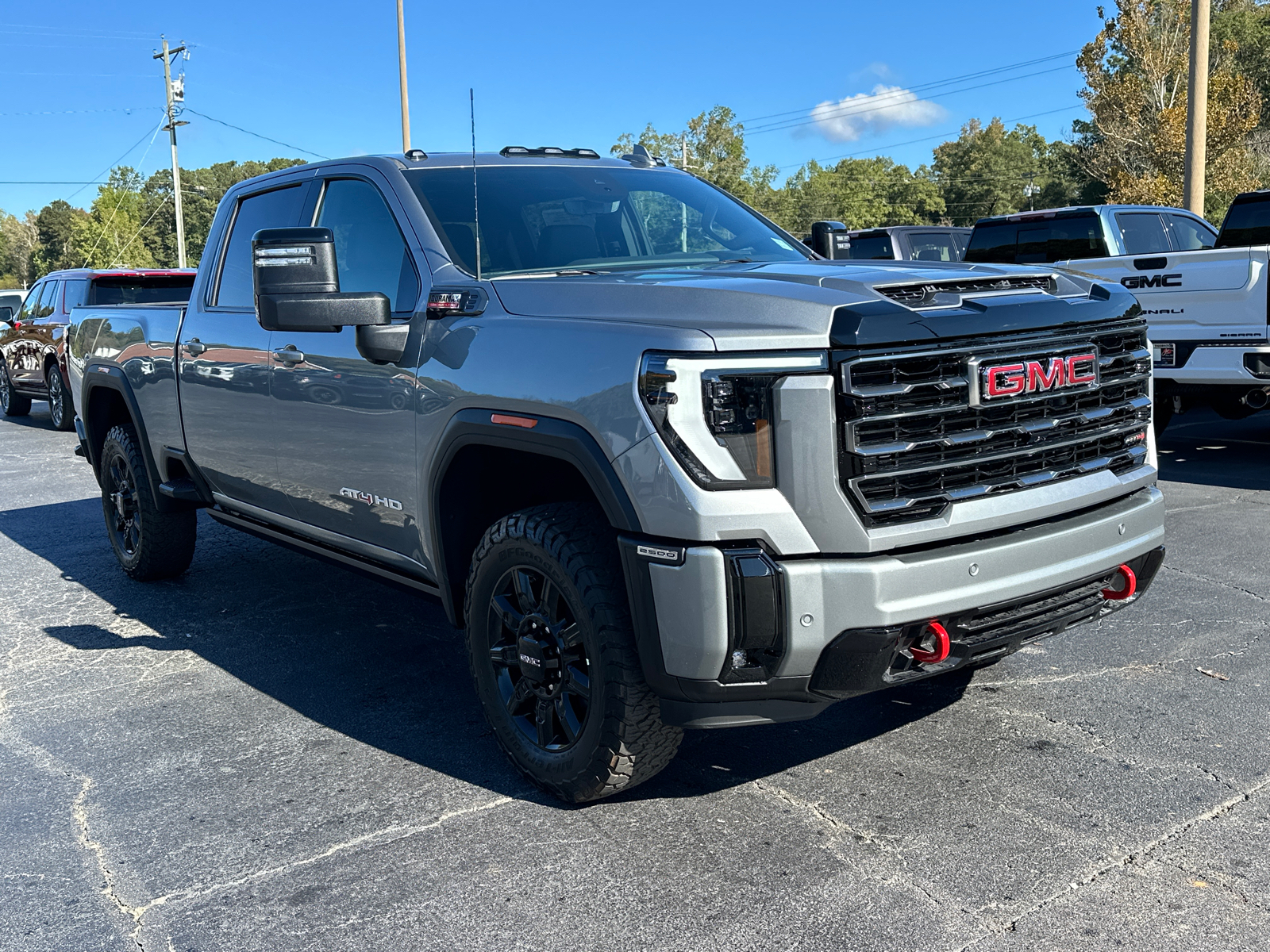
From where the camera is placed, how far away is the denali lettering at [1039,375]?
301 cm

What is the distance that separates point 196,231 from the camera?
126438mm

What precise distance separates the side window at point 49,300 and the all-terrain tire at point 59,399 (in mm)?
724

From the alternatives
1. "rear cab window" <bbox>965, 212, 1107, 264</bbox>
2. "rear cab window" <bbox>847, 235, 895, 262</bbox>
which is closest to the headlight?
"rear cab window" <bbox>965, 212, 1107, 264</bbox>

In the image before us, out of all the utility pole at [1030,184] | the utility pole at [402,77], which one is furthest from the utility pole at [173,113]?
the utility pole at [1030,184]

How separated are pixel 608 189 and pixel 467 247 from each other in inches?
32.8

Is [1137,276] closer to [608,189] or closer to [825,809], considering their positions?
[608,189]

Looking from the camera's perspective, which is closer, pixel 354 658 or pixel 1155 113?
pixel 354 658

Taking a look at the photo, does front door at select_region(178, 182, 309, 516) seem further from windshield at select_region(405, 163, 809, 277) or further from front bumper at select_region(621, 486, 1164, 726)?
front bumper at select_region(621, 486, 1164, 726)

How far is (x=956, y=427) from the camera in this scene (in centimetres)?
299

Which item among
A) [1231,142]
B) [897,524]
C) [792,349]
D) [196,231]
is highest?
[196,231]

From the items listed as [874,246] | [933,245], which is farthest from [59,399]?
[933,245]

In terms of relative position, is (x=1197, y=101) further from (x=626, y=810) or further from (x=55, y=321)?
(x=626, y=810)

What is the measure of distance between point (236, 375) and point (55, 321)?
11.0 m

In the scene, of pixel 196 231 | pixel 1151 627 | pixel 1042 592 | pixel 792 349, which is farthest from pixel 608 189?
pixel 196 231
